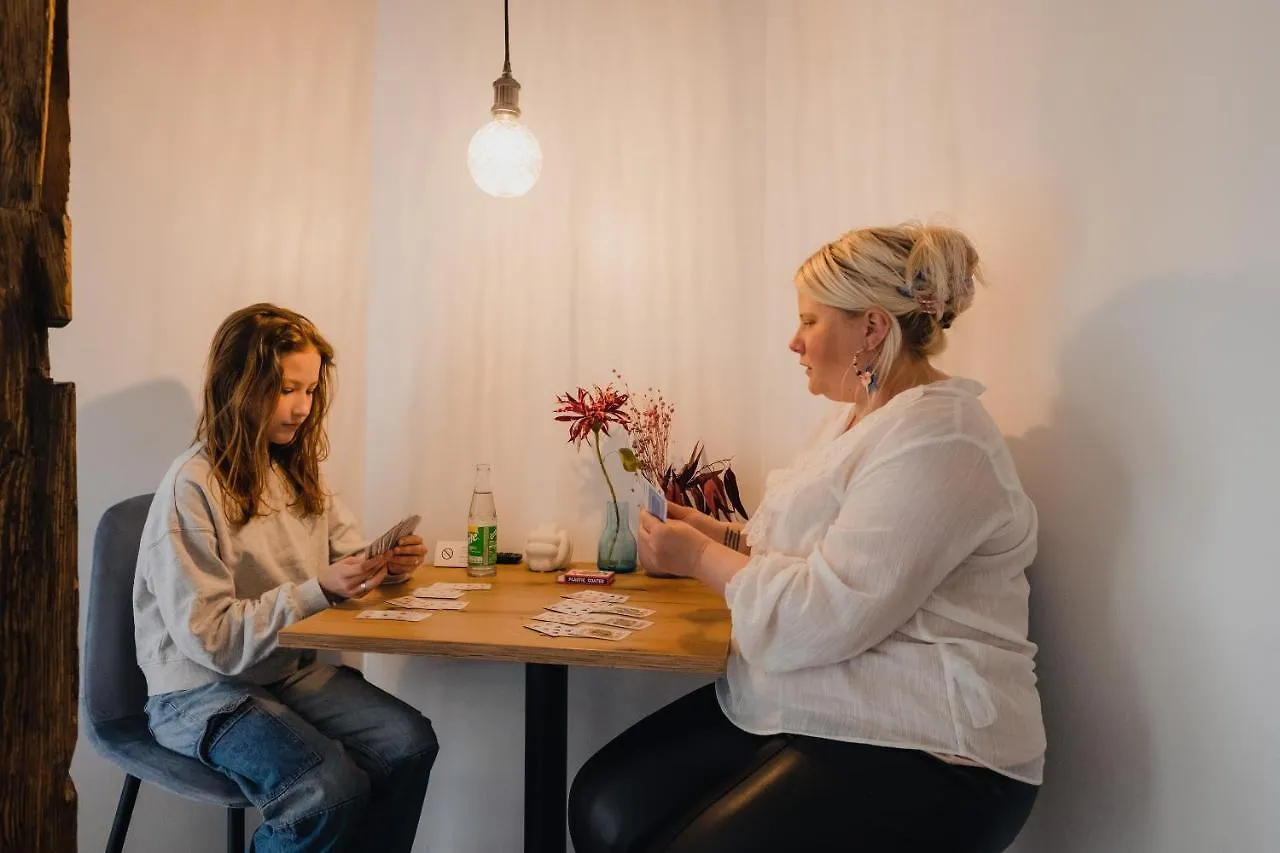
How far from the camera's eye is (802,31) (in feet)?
6.65

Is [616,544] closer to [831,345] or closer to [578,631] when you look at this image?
[578,631]

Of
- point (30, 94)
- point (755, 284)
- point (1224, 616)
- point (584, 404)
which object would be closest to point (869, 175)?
point (755, 284)

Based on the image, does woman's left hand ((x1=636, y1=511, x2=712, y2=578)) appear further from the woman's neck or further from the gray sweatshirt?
the gray sweatshirt

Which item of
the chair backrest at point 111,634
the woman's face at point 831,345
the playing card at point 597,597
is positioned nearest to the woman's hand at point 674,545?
the playing card at point 597,597

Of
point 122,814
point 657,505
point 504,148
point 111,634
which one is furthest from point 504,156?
point 122,814

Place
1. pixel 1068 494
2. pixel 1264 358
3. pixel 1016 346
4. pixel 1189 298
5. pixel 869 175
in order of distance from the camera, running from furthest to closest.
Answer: pixel 869 175, pixel 1016 346, pixel 1068 494, pixel 1189 298, pixel 1264 358

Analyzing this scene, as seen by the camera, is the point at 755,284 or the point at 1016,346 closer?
the point at 1016,346

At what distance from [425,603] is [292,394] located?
49 centimetres

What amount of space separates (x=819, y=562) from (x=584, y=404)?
928 mm

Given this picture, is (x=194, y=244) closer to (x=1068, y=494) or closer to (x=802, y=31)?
(x=802, y=31)

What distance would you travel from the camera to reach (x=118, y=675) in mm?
1512

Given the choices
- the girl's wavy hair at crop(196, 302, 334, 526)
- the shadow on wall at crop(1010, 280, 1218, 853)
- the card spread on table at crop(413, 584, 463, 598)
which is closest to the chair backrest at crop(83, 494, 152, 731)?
the girl's wavy hair at crop(196, 302, 334, 526)

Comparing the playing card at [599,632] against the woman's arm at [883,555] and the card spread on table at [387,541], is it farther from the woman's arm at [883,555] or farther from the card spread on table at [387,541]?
the card spread on table at [387,541]

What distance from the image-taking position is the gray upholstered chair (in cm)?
145
